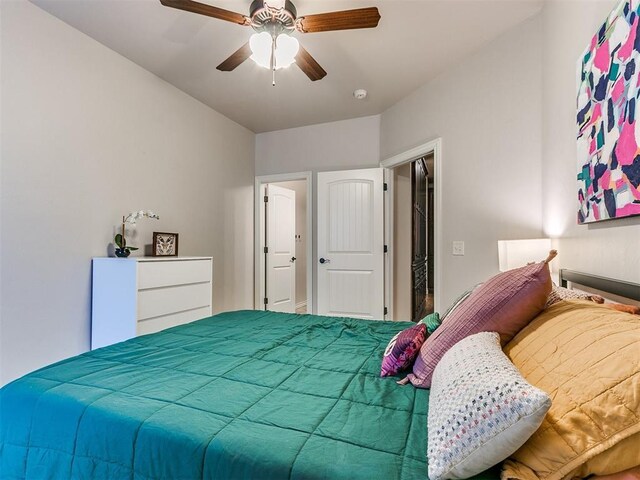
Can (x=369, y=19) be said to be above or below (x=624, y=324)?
above

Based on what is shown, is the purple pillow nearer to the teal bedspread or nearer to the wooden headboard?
the teal bedspread

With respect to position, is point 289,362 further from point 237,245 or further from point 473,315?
point 237,245

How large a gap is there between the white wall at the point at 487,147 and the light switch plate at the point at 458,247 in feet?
0.12

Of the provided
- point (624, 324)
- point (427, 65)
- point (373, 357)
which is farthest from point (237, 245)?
point (624, 324)

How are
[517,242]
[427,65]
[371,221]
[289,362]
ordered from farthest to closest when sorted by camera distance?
[371,221], [427,65], [517,242], [289,362]

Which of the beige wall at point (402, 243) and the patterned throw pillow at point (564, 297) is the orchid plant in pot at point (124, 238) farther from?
the patterned throw pillow at point (564, 297)

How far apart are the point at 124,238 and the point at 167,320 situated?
30.3 inches

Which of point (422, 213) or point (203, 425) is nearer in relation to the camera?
A: point (203, 425)

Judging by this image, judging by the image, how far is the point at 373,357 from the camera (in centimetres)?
141

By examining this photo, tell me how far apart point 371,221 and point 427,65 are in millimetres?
1690

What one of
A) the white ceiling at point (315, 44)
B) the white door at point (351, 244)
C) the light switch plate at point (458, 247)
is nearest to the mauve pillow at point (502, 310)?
the light switch plate at point (458, 247)

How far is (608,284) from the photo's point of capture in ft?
4.00

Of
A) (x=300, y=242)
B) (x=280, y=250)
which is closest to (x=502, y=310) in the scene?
(x=280, y=250)

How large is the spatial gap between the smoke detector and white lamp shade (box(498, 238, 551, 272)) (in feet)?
6.94
